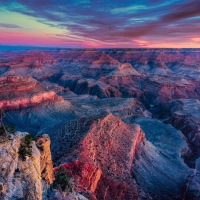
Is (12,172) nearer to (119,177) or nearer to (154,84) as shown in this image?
(119,177)

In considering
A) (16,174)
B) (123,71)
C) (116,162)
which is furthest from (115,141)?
(123,71)

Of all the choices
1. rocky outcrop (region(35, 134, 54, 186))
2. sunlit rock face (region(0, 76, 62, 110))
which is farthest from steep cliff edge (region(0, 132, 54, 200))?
sunlit rock face (region(0, 76, 62, 110))

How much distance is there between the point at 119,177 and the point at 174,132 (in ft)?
133

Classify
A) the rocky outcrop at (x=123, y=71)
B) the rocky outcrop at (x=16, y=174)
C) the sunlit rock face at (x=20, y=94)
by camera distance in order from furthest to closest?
the rocky outcrop at (x=123, y=71)
the sunlit rock face at (x=20, y=94)
the rocky outcrop at (x=16, y=174)

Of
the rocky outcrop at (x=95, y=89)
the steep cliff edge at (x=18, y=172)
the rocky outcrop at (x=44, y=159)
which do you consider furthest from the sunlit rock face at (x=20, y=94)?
the steep cliff edge at (x=18, y=172)

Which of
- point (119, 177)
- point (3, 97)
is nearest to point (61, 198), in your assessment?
point (119, 177)

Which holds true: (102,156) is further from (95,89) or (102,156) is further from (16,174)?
(95,89)

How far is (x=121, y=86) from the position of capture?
512ft

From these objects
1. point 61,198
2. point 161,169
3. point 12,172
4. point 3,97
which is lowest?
point 161,169

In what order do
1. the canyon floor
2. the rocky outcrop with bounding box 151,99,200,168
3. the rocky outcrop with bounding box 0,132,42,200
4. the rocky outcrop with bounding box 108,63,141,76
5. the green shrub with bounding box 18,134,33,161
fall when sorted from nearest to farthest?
the rocky outcrop with bounding box 0,132,42,200 → the green shrub with bounding box 18,134,33,161 → the canyon floor → the rocky outcrop with bounding box 151,99,200,168 → the rocky outcrop with bounding box 108,63,141,76

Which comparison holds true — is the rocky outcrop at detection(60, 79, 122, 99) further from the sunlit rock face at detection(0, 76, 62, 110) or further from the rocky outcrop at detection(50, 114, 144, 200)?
the rocky outcrop at detection(50, 114, 144, 200)

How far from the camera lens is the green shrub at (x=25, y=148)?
715 inches

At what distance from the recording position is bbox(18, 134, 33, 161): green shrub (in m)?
18.1

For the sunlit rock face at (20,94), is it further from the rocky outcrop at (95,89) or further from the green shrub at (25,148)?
the green shrub at (25,148)
